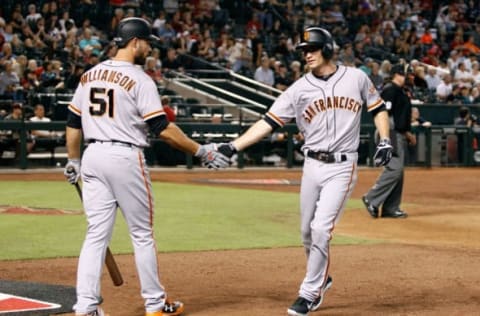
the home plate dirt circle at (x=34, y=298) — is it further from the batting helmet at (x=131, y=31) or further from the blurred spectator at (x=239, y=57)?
the blurred spectator at (x=239, y=57)

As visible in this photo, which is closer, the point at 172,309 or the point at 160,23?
the point at 172,309

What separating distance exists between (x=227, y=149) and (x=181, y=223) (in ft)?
17.8

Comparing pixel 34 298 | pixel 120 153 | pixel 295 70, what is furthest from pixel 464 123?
pixel 120 153

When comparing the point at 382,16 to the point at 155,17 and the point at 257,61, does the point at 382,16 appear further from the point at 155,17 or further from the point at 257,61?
the point at 155,17

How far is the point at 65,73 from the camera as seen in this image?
22.0m

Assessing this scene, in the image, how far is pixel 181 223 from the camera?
40.9ft

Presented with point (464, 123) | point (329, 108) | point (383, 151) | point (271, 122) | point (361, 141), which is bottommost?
point (361, 141)

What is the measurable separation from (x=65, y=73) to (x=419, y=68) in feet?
32.5

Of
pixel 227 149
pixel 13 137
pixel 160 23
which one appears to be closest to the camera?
pixel 227 149

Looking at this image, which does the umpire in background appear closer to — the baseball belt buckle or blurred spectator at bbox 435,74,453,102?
the baseball belt buckle

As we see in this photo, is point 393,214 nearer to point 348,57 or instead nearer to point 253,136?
point 253,136

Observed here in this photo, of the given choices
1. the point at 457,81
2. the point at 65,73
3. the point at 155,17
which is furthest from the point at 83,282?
the point at 457,81

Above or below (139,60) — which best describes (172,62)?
below

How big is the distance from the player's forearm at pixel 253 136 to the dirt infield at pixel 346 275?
3.94ft
